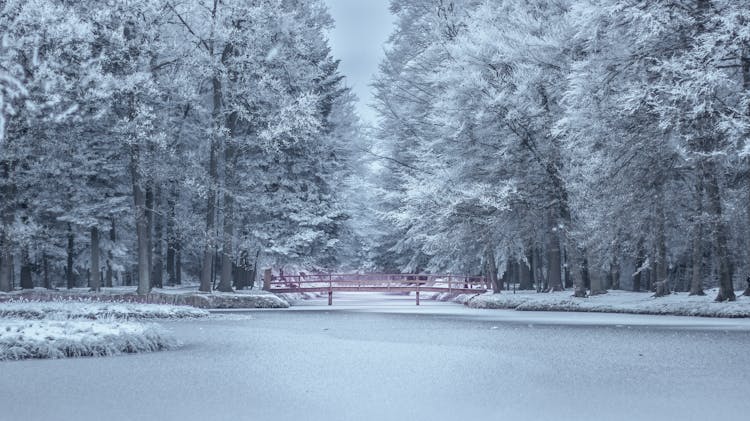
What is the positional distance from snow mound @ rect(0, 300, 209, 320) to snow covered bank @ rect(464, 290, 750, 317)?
11.1 m

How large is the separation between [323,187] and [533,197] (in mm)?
12338

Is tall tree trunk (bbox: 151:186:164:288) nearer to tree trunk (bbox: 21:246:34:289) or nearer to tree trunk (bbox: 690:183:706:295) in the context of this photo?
tree trunk (bbox: 21:246:34:289)

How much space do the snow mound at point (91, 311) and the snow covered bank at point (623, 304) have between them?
1111 centimetres

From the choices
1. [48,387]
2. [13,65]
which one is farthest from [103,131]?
[48,387]

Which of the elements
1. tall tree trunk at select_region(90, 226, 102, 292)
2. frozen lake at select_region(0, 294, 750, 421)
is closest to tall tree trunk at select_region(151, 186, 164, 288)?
tall tree trunk at select_region(90, 226, 102, 292)

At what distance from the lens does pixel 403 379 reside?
9.66 metres

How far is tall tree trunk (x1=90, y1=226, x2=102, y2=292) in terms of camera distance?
33312 millimetres

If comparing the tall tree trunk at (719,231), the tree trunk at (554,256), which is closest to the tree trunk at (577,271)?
the tree trunk at (554,256)

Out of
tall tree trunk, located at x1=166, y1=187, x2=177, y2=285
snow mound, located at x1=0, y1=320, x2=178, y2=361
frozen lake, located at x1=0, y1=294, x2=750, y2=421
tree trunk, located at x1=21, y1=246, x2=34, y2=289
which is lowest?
frozen lake, located at x1=0, y1=294, x2=750, y2=421

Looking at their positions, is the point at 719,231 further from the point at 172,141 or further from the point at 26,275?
the point at 26,275

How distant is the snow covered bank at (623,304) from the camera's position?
21859mm

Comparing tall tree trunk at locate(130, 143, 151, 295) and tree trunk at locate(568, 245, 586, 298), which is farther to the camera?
tree trunk at locate(568, 245, 586, 298)

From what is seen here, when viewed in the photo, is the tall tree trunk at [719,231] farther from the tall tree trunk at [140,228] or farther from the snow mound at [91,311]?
the tall tree trunk at [140,228]

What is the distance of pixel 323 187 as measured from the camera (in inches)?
1521
